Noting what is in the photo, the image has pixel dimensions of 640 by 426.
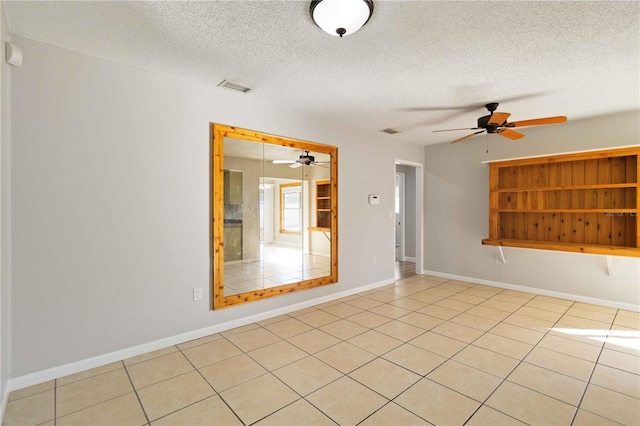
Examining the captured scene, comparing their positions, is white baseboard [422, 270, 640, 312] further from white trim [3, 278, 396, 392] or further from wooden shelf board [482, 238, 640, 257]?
white trim [3, 278, 396, 392]

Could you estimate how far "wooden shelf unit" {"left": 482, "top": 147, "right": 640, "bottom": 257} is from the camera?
3.96 meters

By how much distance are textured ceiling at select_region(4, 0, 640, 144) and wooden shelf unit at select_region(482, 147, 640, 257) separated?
936 mm

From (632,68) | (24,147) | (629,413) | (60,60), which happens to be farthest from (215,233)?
(632,68)

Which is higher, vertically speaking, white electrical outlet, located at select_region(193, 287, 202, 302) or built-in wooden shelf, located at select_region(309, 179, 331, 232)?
built-in wooden shelf, located at select_region(309, 179, 331, 232)

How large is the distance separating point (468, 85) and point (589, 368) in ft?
8.92

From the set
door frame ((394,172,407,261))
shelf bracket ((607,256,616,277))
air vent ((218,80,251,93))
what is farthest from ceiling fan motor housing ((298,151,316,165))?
shelf bracket ((607,256,616,277))

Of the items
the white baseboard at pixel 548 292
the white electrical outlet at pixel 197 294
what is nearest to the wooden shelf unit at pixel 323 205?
the white electrical outlet at pixel 197 294

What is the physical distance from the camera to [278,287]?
3.80 meters

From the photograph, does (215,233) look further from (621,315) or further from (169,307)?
(621,315)

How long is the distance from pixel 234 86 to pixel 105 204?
1636 mm

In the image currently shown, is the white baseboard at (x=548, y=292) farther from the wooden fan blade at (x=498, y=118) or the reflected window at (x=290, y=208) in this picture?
the reflected window at (x=290, y=208)

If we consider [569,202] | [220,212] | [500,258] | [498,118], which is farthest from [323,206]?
[569,202]

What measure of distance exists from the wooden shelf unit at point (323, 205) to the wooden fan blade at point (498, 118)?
2.14 metres

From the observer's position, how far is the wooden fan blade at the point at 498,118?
325cm
